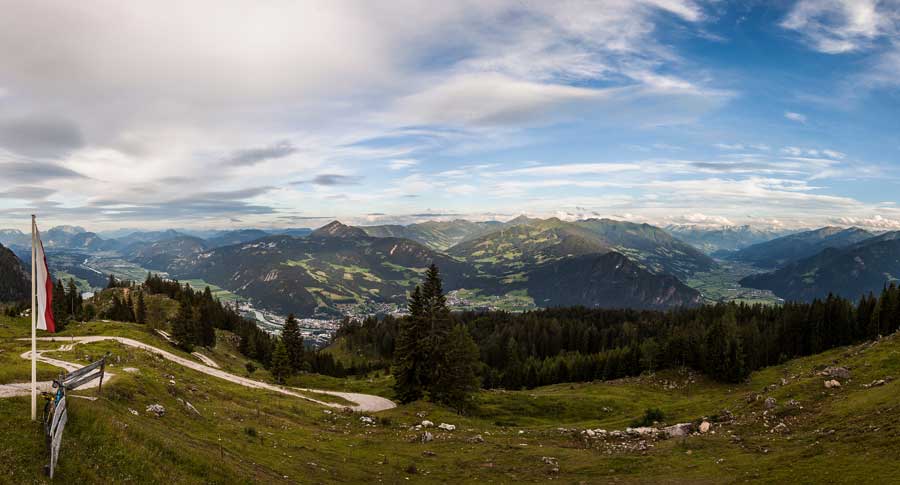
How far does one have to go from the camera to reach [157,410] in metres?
28.8

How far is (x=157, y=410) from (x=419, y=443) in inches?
823

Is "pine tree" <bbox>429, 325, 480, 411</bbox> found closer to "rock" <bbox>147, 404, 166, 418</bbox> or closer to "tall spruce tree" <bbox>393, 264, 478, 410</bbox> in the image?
"tall spruce tree" <bbox>393, 264, 478, 410</bbox>

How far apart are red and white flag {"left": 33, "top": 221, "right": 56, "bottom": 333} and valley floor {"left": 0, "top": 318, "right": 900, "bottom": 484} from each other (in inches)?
154

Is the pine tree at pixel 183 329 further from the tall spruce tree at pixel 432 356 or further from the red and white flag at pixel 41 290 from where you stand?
the red and white flag at pixel 41 290

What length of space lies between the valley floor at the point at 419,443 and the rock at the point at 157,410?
1.51 feet

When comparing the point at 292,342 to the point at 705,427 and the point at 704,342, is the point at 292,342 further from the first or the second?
the point at 704,342

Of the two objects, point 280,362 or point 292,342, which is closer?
point 280,362

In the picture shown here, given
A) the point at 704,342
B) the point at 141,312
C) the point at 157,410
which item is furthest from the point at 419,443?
the point at 141,312

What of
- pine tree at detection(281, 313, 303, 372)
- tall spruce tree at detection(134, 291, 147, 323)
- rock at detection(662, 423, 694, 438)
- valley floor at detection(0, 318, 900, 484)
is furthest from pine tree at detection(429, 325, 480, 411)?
tall spruce tree at detection(134, 291, 147, 323)

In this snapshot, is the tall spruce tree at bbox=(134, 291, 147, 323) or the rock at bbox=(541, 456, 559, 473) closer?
the rock at bbox=(541, 456, 559, 473)

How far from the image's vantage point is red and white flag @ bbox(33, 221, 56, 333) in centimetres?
1747

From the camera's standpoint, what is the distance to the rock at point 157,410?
1117 inches

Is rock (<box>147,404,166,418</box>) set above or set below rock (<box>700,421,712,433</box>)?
above

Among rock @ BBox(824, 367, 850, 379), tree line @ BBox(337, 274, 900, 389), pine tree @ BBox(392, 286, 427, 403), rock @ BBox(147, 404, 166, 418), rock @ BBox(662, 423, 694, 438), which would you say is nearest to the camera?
rock @ BBox(147, 404, 166, 418)
